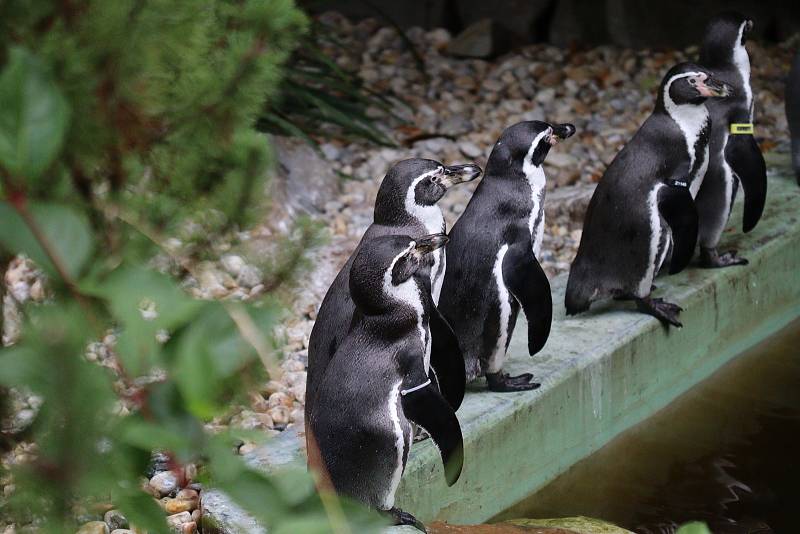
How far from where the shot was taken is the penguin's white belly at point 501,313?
9.31 feet

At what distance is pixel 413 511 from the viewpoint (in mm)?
2570

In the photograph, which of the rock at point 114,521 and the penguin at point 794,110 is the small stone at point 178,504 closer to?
the rock at point 114,521

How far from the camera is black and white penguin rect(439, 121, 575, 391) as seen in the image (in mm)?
2844

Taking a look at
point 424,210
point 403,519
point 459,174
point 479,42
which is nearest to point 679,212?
point 459,174

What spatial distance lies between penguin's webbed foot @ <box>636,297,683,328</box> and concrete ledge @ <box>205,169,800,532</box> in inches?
1.2

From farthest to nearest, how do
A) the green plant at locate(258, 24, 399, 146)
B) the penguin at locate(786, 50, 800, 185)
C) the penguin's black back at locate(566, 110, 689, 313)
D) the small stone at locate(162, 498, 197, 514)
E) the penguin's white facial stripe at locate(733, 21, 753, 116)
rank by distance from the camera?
1. the green plant at locate(258, 24, 399, 146)
2. the penguin at locate(786, 50, 800, 185)
3. the penguin's white facial stripe at locate(733, 21, 753, 116)
4. the penguin's black back at locate(566, 110, 689, 313)
5. the small stone at locate(162, 498, 197, 514)

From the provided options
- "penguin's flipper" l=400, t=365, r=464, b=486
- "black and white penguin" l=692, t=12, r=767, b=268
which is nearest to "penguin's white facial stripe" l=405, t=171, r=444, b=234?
"penguin's flipper" l=400, t=365, r=464, b=486

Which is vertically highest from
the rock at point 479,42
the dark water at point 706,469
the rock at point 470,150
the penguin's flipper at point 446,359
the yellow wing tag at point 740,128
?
the yellow wing tag at point 740,128

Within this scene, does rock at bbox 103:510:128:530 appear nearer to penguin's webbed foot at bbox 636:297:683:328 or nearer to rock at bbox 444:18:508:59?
penguin's webbed foot at bbox 636:297:683:328

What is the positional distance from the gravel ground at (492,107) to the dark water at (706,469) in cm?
100

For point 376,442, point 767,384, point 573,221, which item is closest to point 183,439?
point 376,442

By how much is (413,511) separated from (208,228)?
1693 millimetres

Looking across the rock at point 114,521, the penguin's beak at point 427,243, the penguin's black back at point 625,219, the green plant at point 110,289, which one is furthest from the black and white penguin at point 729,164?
the green plant at point 110,289

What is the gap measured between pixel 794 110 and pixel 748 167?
108cm
